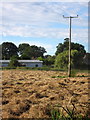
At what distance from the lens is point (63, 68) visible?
14156mm

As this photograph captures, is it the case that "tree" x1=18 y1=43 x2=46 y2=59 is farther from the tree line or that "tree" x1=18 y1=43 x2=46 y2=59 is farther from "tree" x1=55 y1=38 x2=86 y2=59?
"tree" x1=55 y1=38 x2=86 y2=59

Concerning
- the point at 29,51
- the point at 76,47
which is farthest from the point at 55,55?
the point at 76,47

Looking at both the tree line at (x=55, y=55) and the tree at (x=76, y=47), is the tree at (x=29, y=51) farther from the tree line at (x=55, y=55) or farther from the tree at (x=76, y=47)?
the tree at (x=76, y=47)

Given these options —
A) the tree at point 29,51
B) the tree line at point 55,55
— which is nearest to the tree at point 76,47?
the tree line at point 55,55

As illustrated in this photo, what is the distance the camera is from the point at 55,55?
24.0 metres

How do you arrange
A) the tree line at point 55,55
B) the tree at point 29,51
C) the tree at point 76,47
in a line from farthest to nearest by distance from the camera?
the tree at point 29,51
the tree at point 76,47
the tree line at point 55,55

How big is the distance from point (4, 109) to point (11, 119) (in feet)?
1.20

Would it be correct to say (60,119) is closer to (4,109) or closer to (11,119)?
(11,119)

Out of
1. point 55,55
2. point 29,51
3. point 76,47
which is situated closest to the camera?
point 76,47

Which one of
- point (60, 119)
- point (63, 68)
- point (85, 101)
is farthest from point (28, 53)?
point (60, 119)

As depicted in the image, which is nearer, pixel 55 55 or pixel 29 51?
pixel 55 55

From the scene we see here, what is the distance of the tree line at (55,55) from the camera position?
13867 mm

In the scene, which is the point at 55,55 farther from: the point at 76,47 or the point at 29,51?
the point at 76,47

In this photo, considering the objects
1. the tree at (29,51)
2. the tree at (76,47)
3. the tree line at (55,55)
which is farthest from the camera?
the tree at (29,51)
